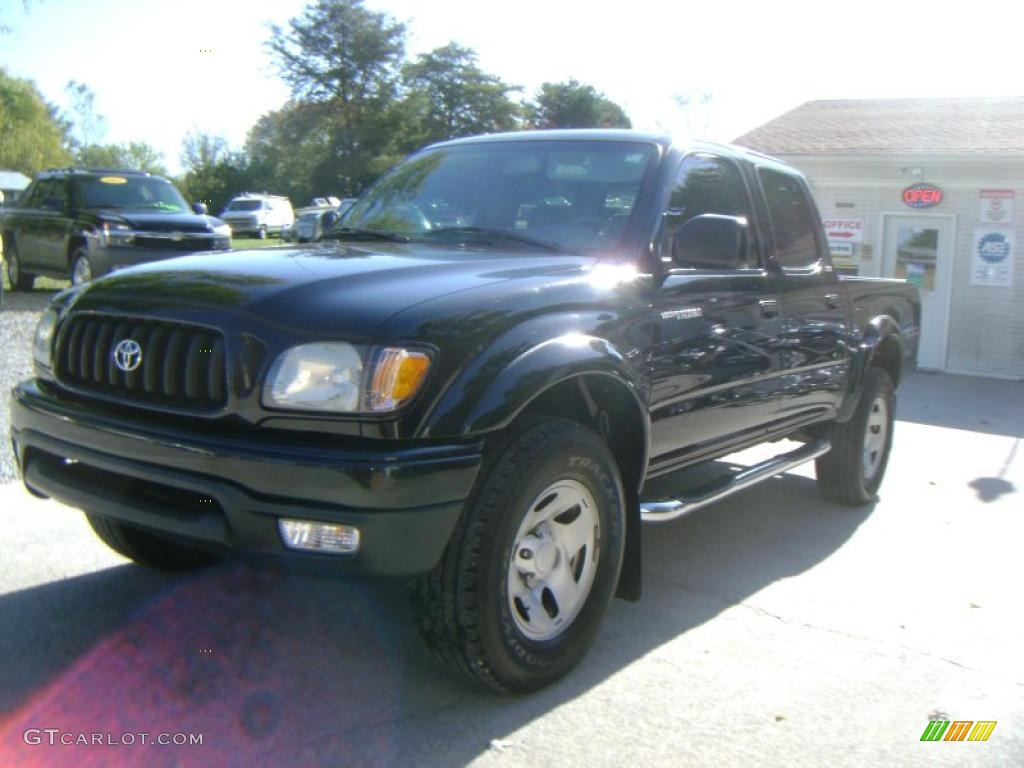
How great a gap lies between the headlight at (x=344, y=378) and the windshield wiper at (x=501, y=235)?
129 cm

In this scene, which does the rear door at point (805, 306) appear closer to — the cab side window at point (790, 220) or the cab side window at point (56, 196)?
the cab side window at point (790, 220)

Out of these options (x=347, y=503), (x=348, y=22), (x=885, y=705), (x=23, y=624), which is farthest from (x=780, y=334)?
(x=348, y=22)

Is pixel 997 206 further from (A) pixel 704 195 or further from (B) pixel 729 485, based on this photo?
(B) pixel 729 485

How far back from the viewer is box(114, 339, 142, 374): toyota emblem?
3363 mm

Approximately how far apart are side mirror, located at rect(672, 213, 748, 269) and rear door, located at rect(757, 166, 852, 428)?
1.16 meters

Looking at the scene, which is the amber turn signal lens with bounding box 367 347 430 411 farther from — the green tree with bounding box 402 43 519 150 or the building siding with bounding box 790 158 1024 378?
the green tree with bounding box 402 43 519 150

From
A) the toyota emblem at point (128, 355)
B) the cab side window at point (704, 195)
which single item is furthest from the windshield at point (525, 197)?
the toyota emblem at point (128, 355)

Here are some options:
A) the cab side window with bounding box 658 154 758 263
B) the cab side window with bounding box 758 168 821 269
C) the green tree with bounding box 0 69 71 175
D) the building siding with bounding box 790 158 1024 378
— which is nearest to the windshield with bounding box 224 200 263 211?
the green tree with bounding box 0 69 71 175

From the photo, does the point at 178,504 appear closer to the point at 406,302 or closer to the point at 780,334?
the point at 406,302

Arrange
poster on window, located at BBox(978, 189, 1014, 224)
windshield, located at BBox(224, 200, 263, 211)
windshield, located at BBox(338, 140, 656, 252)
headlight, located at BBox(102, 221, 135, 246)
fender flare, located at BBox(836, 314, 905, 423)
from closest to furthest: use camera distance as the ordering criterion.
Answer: windshield, located at BBox(338, 140, 656, 252)
fender flare, located at BBox(836, 314, 905, 423)
headlight, located at BBox(102, 221, 135, 246)
poster on window, located at BBox(978, 189, 1014, 224)
windshield, located at BBox(224, 200, 263, 211)

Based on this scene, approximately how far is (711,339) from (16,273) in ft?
46.7

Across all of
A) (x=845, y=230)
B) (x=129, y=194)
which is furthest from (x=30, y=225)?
(x=845, y=230)

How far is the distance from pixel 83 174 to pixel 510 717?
523 inches

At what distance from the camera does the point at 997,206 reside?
14.0 m
